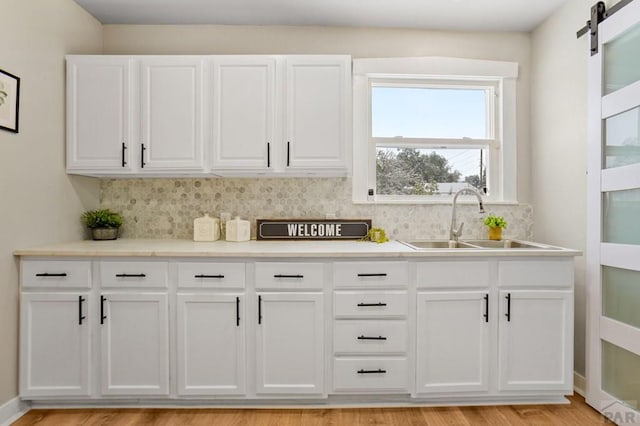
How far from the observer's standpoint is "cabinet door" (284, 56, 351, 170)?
8.43 ft

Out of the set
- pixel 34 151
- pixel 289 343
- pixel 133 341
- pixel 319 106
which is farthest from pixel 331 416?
pixel 34 151

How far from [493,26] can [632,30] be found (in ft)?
3.41

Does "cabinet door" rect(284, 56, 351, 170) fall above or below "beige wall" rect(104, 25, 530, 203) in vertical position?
below

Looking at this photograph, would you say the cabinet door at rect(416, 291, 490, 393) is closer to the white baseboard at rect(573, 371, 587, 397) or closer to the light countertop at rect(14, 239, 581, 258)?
the light countertop at rect(14, 239, 581, 258)

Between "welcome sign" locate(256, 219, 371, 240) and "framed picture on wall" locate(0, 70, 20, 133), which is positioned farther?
"welcome sign" locate(256, 219, 371, 240)

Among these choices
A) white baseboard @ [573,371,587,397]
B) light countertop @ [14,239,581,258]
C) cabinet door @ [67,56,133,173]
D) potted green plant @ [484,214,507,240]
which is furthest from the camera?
potted green plant @ [484,214,507,240]

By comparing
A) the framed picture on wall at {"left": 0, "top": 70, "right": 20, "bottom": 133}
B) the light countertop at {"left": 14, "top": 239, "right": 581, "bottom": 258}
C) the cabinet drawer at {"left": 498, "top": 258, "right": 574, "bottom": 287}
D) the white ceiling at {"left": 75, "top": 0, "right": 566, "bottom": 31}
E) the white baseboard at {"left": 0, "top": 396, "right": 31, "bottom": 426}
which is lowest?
the white baseboard at {"left": 0, "top": 396, "right": 31, "bottom": 426}

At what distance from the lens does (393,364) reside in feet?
→ 7.36

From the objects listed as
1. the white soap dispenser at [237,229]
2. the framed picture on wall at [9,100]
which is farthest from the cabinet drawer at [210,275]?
the framed picture on wall at [9,100]

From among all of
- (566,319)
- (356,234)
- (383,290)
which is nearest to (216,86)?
(356,234)

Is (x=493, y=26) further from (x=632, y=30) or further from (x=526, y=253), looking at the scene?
(x=526, y=253)

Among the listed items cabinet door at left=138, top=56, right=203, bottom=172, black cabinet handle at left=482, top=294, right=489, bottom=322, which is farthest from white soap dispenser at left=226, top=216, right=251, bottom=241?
black cabinet handle at left=482, top=294, right=489, bottom=322

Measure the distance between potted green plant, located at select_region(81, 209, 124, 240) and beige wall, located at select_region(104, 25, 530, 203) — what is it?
1.25 metres

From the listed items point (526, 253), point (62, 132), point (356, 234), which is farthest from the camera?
point (356, 234)
